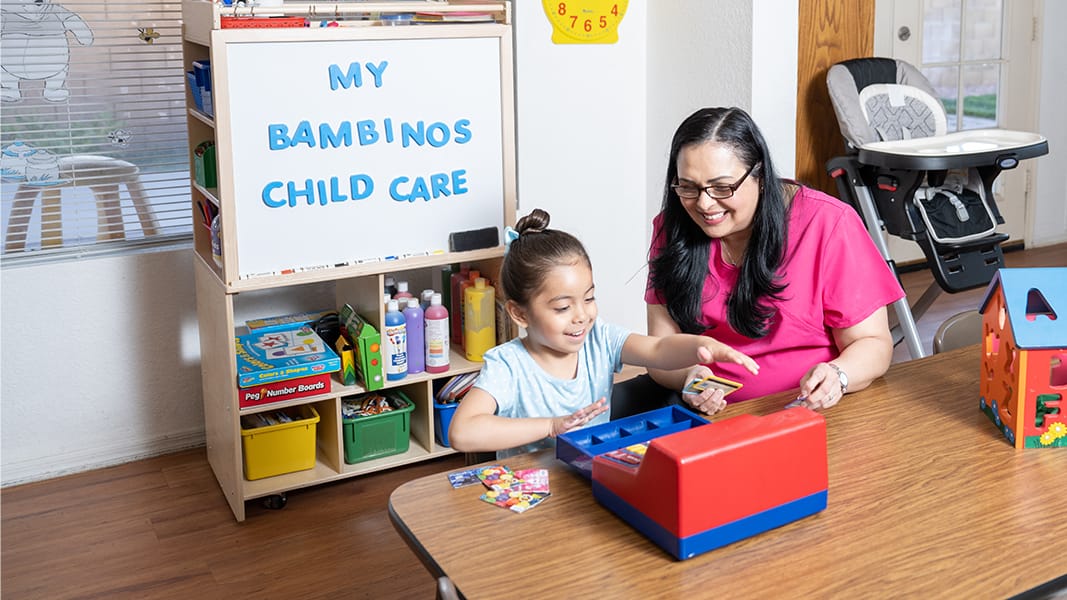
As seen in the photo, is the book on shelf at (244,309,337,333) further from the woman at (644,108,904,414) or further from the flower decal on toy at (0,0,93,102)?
the woman at (644,108,904,414)

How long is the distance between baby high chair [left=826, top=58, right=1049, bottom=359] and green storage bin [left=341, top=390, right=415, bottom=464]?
1447mm

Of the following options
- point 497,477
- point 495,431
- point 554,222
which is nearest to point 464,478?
point 497,477

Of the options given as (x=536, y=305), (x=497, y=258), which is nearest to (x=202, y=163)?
(x=497, y=258)

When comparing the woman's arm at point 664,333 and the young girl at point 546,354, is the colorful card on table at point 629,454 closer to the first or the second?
the young girl at point 546,354

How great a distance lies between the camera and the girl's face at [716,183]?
1907 millimetres

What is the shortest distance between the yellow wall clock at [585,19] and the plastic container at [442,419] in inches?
47.6

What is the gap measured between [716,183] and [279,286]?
1.38m

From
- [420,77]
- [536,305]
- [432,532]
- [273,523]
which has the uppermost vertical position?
[420,77]

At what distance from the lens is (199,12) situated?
8.59 feet

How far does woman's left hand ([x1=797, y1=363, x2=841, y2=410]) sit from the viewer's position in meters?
1.73

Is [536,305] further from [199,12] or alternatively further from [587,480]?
[199,12]

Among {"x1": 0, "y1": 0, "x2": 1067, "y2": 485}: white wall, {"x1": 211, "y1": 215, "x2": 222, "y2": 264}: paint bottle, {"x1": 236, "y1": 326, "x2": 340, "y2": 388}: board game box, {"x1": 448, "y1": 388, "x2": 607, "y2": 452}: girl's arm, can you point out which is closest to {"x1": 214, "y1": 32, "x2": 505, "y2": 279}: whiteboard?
{"x1": 211, "y1": 215, "x2": 222, "y2": 264}: paint bottle

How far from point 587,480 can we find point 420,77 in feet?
5.01

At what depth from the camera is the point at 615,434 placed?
1.56 meters
